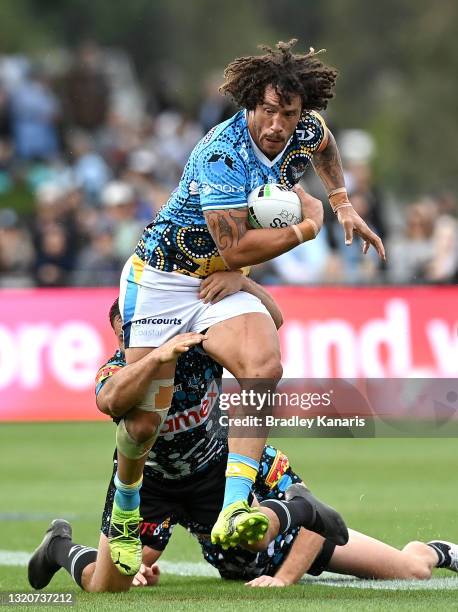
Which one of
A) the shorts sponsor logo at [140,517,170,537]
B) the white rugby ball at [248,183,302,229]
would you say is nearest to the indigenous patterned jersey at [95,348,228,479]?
the shorts sponsor logo at [140,517,170,537]

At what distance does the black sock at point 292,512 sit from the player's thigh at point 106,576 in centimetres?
80

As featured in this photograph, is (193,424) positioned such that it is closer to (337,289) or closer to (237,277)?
(237,277)

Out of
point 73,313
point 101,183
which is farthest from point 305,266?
point 101,183

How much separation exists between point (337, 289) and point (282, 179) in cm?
802

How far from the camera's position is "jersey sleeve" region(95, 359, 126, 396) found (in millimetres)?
7398

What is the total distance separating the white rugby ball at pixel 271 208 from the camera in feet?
24.2

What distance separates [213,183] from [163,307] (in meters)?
0.75

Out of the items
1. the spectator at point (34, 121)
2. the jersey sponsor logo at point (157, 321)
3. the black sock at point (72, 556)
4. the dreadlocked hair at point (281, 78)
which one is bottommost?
the black sock at point (72, 556)

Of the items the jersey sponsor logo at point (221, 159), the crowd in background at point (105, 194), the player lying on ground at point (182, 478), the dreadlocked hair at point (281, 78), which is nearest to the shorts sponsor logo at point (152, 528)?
the player lying on ground at point (182, 478)

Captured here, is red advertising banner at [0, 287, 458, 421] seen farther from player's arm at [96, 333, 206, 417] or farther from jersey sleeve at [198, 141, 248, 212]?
player's arm at [96, 333, 206, 417]

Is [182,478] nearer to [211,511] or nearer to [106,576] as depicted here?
[211,511]

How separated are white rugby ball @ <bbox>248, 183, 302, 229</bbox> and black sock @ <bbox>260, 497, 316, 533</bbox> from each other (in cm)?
134

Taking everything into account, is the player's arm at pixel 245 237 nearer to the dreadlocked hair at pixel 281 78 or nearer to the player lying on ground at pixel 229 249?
the player lying on ground at pixel 229 249

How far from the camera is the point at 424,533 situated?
27.1ft
